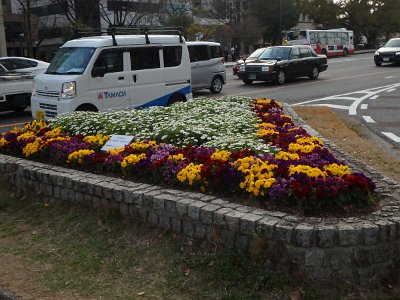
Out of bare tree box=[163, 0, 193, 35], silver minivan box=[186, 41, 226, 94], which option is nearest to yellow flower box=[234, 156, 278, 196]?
silver minivan box=[186, 41, 226, 94]

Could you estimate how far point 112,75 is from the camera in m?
11.8

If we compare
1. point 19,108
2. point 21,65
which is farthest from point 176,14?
point 19,108

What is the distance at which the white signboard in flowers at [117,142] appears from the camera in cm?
617

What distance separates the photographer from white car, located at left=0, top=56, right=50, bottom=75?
15987 millimetres

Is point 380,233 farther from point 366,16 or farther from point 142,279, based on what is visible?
point 366,16

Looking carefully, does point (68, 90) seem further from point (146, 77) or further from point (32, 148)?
point (32, 148)

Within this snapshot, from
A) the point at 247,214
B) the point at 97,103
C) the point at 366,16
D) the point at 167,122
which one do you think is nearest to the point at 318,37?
the point at 366,16

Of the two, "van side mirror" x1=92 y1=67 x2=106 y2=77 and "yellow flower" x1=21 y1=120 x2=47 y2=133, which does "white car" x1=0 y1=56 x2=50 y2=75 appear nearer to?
"van side mirror" x1=92 y1=67 x2=106 y2=77

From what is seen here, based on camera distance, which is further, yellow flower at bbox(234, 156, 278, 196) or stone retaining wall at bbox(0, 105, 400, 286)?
yellow flower at bbox(234, 156, 278, 196)

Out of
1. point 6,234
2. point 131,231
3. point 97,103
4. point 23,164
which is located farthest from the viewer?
point 97,103

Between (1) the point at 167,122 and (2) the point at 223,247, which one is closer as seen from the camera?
(2) the point at 223,247

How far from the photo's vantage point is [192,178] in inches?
186

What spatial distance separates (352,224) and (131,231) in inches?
78.6

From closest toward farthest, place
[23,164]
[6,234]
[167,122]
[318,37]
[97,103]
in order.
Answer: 1. [6,234]
2. [23,164]
3. [167,122]
4. [97,103]
5. [318,37]
